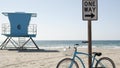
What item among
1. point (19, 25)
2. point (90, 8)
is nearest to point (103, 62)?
point (90, 8)

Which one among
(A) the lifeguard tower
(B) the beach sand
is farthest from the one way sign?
(A) the lifeguard tower

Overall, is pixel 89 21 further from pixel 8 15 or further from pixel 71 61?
pixel 8 15

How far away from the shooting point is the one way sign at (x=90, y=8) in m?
7.40

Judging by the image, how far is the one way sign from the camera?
740 cm

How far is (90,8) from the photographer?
7.42 meters

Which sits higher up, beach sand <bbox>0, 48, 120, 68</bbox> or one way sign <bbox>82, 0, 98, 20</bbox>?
one way sign <bbox>82, 0, 98, 20</bbox>

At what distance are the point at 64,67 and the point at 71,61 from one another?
0.27 m

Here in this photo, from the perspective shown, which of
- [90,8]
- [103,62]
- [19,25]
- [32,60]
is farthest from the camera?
[19,25]

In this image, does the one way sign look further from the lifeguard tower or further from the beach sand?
the lifeguard tower

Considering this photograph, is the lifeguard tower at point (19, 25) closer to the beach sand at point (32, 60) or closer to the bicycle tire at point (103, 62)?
the beach sand at point (32, 60)

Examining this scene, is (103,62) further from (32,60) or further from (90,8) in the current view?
(32,60)

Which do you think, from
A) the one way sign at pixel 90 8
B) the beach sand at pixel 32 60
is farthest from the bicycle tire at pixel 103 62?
the beach sand at pixel 32 60

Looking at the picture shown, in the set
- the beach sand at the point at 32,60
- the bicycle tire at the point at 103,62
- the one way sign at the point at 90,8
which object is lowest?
the beach sand at the point at 32,60

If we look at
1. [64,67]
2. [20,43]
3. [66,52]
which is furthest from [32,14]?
[64,67]
